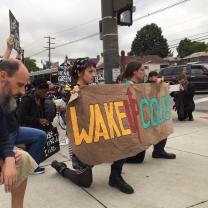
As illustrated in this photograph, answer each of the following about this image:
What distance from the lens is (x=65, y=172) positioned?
4.56 meters

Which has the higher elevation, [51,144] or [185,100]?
[185,100]

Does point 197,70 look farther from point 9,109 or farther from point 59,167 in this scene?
point 9,109

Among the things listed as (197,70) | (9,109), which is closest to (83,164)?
(9,109)

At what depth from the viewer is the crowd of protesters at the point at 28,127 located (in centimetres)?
261

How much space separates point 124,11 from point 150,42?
290 feet

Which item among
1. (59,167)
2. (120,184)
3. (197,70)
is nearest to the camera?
(120,184)

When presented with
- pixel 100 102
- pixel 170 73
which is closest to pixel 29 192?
pixel 100 102

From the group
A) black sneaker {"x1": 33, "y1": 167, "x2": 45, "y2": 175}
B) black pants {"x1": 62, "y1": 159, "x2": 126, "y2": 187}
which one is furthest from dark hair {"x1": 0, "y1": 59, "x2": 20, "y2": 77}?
black sneaker {"x1": 33, "y1": 167, "x2": 45, "y2": 175}

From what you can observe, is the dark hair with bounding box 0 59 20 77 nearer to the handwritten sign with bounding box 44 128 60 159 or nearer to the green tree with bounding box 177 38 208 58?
the handwritten sign with bounding box 44 128 60 159

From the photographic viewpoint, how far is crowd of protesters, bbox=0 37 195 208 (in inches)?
103

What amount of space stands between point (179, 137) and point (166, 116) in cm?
172

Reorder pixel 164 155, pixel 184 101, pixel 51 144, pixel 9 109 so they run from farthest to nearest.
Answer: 1. pixel 184 101
2. pixel 51 144
3. pixel 164 155
4. pixel 9 109

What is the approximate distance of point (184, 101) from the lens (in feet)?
31.3

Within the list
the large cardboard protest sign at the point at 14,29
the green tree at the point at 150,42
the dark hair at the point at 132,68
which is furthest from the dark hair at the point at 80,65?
the green tree at the point at 150,42
